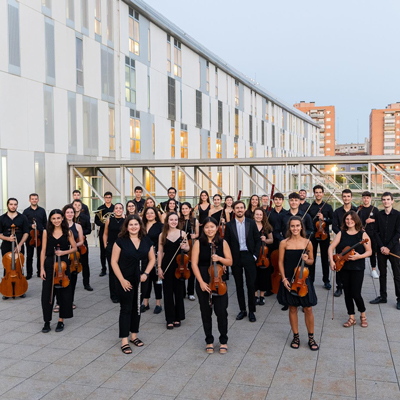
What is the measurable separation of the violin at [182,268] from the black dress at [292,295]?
1402 millimetres

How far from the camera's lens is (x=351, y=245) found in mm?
6355

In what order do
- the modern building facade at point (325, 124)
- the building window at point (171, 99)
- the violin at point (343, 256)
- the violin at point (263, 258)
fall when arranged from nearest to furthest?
the violin at point (343, 256) < the violin at point (263, 258) < the building window at point (171, 99) < the modern building facade at point (325, 124)

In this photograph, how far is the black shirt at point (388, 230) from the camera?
738cm

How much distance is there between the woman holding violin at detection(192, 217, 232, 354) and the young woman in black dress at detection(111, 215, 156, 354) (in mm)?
660

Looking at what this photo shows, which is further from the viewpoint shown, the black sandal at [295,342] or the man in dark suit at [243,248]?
the man in dark suit at [243,248]

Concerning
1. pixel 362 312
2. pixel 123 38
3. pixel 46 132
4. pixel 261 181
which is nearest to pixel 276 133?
pixel 261 181

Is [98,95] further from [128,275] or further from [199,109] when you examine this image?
[128,275]

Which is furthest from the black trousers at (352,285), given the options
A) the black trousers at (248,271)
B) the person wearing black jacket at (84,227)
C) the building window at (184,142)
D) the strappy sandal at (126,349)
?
the building window at (184,142)

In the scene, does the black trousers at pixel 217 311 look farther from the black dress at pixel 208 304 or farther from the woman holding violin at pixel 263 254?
the woman holding violin at pixel 263 254

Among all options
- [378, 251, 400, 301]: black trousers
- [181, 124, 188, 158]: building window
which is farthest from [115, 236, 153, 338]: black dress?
[181, 124, 188, 158]: building window

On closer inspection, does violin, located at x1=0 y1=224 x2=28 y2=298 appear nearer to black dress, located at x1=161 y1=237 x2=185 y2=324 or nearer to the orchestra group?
the orchestra group

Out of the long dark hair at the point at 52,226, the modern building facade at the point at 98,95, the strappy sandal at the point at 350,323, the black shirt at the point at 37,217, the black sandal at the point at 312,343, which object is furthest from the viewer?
the modern building facade at the point at 98,95

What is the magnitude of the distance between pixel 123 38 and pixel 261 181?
22060 millimetres

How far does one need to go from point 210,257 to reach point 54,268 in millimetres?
2209
